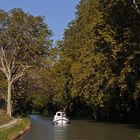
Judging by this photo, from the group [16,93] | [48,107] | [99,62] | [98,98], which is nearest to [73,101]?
[16,93]

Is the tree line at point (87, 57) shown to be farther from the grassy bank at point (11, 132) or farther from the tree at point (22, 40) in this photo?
the grassy bank at point (11, 132)

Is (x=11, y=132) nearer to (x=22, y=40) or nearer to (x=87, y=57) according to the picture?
(x=87, y=57)

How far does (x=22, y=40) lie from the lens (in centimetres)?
7331

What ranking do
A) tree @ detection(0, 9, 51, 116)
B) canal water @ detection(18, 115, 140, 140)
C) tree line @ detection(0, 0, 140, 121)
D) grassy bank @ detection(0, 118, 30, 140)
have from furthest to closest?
tree @ detection(0, 9, 51, 116)
tree line @ detection(0, 0, 140, 121)
canal water @ detection(18, 115, 140, 140)
grassy bank @ detection(0, 118, 30, 140)

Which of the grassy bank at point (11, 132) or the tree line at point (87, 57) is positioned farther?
the tree line at point (87, 57)

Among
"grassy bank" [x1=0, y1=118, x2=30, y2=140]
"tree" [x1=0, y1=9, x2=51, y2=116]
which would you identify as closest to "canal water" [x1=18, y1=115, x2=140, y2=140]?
"grassy bank" [x1=0, y1=118, x2=30, y2=140]

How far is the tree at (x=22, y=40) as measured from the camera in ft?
240

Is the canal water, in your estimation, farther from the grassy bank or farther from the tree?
the tree

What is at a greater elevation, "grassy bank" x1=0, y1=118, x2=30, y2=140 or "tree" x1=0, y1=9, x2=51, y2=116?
"tree" x1=0, y1=9, x2=51, y2=116

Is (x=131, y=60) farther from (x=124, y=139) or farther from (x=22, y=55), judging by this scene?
(x=22, y=55)

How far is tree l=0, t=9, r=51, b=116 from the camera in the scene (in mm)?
73062

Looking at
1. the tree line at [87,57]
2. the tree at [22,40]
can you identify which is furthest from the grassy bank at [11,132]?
the tree at [22,40]

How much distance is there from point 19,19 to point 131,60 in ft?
85.9

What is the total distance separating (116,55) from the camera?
1994 inches
